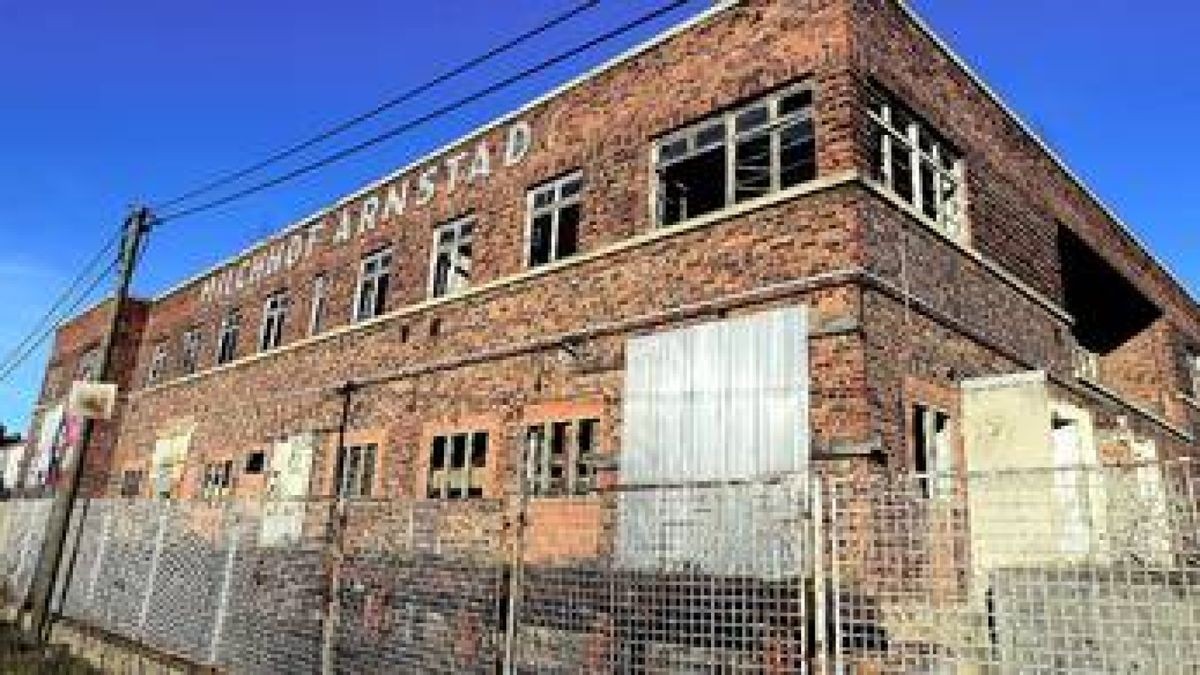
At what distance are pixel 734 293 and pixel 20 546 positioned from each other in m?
19.2

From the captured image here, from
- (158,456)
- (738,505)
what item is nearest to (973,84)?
(738,505)

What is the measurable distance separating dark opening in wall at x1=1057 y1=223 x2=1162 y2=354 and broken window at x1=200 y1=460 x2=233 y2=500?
58.6 ft

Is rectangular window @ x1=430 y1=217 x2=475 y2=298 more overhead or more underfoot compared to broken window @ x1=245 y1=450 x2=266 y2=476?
more overhead

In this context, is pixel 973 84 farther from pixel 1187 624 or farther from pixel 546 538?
pixel 1187 624

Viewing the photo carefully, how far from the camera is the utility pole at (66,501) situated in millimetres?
14914

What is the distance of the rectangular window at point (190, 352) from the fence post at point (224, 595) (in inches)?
599

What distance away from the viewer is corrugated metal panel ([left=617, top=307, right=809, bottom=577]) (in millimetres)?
9930

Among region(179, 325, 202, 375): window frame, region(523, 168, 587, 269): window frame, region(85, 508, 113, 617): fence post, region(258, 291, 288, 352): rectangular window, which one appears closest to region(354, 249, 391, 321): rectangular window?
region(258, 291, 288, 352): rectangular window

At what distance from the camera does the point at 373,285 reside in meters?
18.5

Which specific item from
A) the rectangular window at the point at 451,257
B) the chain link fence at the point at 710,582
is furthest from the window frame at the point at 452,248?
the chain link fence at the point at 710,582

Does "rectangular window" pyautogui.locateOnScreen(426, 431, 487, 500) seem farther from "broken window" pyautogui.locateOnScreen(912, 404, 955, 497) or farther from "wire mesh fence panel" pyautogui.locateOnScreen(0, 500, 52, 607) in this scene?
"wire mesh fence panel" pyautogui.locateOnScreen(0, 500, 52, 607)

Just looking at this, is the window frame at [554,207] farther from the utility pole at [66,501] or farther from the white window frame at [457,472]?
the utility pole at [66,501]

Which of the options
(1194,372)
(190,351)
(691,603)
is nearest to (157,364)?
(190,351)

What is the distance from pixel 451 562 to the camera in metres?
8.87
